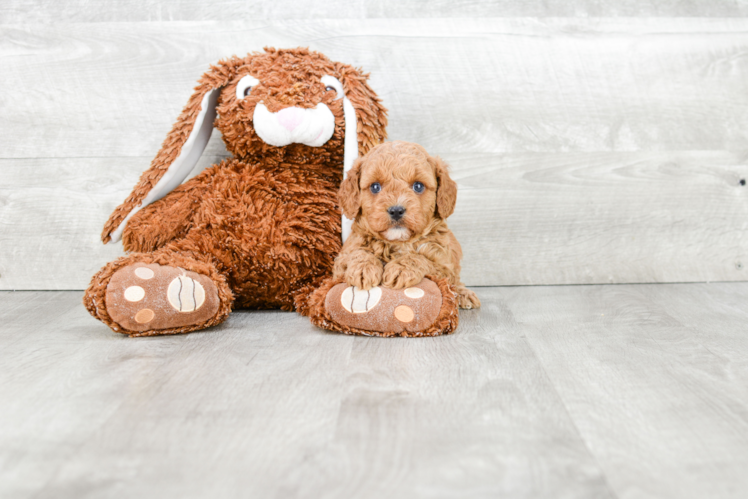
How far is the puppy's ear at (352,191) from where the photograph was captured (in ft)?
3.39

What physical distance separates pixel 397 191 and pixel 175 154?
44 centimetres

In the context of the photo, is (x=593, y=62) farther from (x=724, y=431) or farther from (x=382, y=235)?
(x=724, y=431)

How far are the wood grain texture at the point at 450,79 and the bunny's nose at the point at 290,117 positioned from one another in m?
0.33

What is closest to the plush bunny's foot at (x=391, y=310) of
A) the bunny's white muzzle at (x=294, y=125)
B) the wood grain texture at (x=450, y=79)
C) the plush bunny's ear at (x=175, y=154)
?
the bunny's white muzzle at (x=294, y=125)

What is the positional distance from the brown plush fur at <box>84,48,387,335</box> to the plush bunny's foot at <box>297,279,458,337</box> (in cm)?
17

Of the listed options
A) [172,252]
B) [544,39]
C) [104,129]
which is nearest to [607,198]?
[544,39]

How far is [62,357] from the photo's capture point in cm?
90

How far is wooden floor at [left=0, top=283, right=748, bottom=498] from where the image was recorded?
57 centimetres

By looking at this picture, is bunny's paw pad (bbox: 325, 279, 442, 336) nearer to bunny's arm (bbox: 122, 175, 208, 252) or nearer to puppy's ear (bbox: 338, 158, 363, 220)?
puppy's ear (bbox: 338, 158, 363, 220)

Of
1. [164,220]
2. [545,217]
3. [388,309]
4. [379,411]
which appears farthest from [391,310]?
[545,217]

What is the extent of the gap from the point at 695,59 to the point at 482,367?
99cm

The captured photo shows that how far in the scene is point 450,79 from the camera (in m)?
1.38

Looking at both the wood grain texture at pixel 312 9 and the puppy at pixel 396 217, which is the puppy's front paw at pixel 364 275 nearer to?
the puppy at pixel 396 217

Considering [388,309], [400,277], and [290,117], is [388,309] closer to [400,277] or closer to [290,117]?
[400,277]
